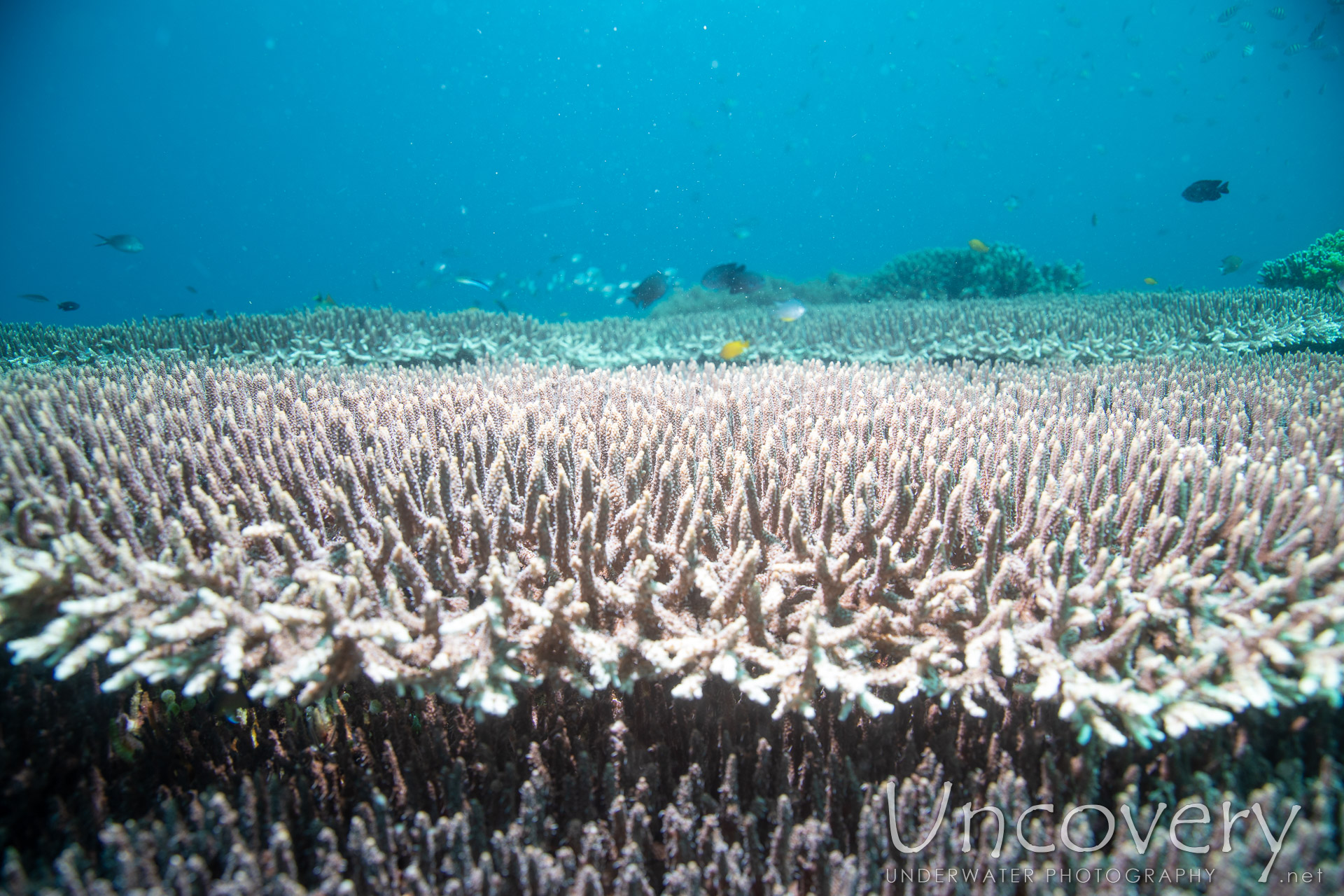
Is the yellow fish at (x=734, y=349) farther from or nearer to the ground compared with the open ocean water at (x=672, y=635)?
farther from the ground

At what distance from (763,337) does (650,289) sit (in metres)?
2.63

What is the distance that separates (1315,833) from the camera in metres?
1.18

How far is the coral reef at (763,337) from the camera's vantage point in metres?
6.60

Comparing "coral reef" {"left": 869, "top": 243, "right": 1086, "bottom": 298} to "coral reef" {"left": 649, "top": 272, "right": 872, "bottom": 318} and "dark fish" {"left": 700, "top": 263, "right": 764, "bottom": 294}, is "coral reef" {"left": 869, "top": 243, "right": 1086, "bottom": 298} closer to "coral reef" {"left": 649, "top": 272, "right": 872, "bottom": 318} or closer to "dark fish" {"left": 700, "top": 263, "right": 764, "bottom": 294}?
"coral reef" {"left": 649, "top": 272, "right": 872, "bottom": 318}

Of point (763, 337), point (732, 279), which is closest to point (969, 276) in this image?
point (732, 279)

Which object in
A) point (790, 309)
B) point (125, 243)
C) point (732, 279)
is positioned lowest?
A: point (790, 309)

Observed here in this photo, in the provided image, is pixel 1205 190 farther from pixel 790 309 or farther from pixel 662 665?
pixel 662 665

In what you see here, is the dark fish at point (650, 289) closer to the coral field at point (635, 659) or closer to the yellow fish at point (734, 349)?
the yellow fish at point (734, 349)

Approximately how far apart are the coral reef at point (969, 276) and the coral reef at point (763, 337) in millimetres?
4146

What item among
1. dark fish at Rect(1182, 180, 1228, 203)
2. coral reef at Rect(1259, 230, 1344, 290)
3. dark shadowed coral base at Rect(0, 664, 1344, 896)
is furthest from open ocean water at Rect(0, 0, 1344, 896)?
coral reef at Rect(1259, 230, 1344, 290)

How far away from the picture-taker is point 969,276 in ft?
42.2

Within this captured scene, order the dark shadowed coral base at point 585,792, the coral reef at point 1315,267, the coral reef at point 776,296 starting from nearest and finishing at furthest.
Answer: the dark shadowed coral base at point 585,792 < the coral reef at point 1315,267 < the coral reef at point 776,296

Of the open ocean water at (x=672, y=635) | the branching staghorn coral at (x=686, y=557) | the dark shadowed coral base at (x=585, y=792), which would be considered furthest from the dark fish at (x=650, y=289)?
the dark shadowed coral base at (x=585, y=792)

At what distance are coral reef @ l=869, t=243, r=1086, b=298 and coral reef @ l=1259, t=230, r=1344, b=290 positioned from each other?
13.0 feet
